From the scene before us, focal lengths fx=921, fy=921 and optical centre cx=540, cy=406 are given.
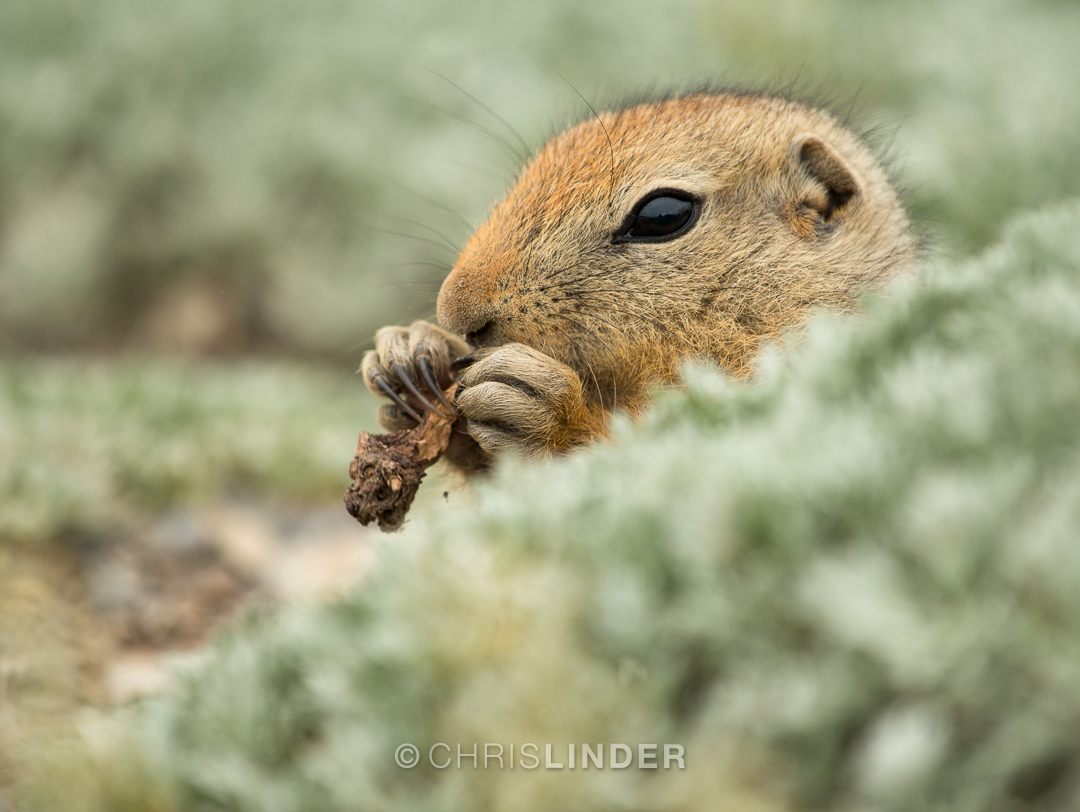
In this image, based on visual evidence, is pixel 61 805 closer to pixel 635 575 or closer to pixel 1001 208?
pixel 635 575

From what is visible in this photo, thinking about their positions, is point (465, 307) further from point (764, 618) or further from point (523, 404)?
point (764, 618)

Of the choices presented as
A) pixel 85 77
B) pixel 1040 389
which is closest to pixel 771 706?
pixel 1040 389

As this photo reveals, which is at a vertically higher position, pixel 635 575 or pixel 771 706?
pixel 635 575

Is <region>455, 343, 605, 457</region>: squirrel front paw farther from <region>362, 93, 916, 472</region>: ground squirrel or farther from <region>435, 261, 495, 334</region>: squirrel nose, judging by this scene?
<region>435, 261, 495, 334</region>: squirrel nose

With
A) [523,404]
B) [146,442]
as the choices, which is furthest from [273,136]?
[523,404]

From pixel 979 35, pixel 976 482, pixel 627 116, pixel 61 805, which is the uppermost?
pixel 979 35

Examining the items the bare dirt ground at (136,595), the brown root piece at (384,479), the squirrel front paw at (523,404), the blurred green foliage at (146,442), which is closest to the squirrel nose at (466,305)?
the squirrel front paw at (523,404)

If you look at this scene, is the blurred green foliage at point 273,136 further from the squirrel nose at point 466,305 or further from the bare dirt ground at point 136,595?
the squirrel nose at point 466,305
